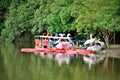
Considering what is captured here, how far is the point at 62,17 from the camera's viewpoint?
41500 mm

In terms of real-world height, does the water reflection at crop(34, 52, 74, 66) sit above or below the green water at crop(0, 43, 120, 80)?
below

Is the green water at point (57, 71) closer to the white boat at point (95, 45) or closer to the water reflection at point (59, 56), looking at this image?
the water reflection at point (59, 56)

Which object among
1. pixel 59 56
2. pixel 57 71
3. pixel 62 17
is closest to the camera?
pixel 57 71

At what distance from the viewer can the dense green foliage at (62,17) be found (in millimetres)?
35156

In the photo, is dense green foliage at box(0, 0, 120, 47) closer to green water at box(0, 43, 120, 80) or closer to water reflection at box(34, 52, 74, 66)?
water reflection at box(34, 52, 74, 66)

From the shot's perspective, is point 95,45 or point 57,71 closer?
point 57,71

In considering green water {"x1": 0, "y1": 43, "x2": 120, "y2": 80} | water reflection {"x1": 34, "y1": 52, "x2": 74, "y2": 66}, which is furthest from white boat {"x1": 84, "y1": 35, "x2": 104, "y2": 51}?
green water {"x1": 0, "y1": 43, "x2": 120, "y2": 80}

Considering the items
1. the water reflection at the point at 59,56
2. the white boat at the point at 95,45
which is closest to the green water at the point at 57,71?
the water reflection at the point at 59,56

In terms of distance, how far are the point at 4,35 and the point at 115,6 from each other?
2086cm

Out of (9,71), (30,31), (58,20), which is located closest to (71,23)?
(58,20)

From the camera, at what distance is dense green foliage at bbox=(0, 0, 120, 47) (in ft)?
115

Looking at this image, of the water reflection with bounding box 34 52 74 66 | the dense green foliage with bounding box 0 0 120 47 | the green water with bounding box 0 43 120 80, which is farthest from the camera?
the dense green foliage with bounding box 0 0 120 47

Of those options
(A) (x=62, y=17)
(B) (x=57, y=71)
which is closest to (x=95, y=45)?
(A) (x=62, y=17)

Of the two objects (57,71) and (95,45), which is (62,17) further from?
(57,71)
